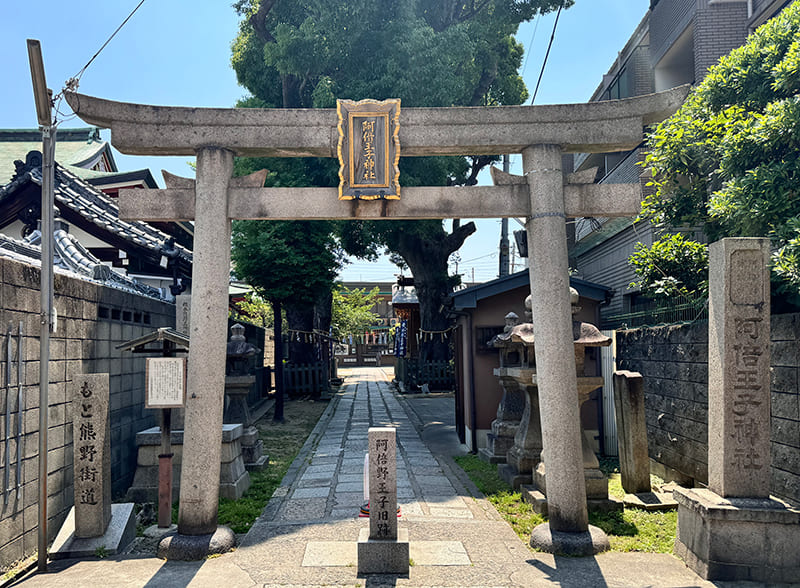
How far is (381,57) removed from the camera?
18250mm

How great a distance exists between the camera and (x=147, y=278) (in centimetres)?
1481

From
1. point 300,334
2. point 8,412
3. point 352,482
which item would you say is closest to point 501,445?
point 352,482

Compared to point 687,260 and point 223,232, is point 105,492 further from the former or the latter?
point 687,260

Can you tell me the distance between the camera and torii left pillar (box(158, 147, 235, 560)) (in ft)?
22.3

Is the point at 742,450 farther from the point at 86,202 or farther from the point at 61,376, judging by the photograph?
the point at 86,202

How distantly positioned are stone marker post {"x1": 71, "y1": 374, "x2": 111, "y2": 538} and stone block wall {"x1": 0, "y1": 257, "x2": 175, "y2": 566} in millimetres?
360

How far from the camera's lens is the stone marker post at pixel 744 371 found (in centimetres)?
598

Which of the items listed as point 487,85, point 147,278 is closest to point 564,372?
point 147,278

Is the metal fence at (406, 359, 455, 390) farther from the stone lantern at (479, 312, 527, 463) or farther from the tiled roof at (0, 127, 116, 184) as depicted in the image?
the tiled roof at (0, 127, 116, 184)

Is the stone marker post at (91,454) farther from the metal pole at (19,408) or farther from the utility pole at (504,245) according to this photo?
the utility pole at (504,245)

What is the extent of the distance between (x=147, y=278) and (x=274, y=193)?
892 centimetres

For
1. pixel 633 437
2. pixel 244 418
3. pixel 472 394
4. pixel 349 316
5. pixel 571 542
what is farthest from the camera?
pixel 349 316

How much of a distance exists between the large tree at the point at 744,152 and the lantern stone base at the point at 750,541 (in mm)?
2190

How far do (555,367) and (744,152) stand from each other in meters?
3.43
